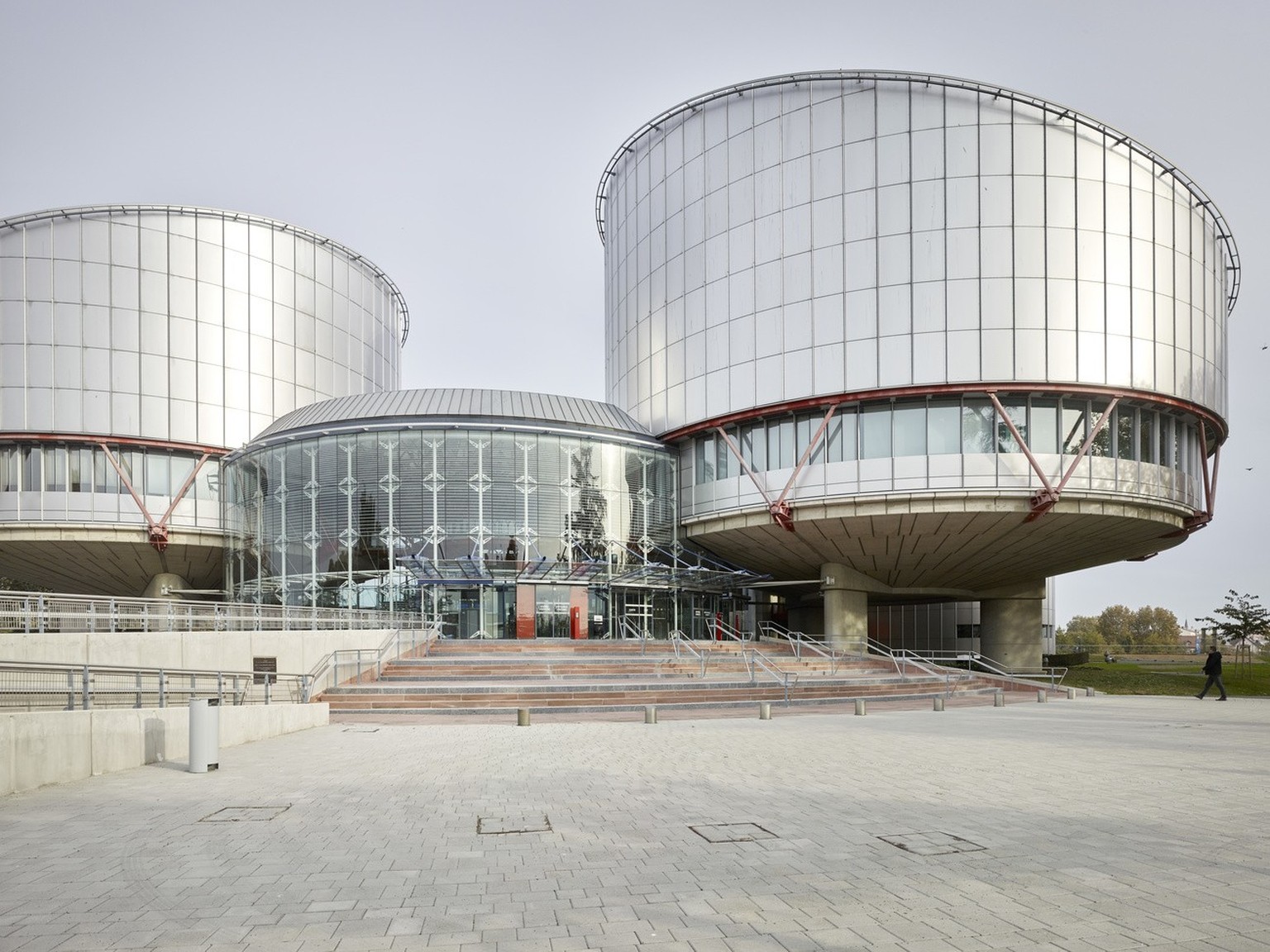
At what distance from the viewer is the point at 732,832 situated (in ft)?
31.0

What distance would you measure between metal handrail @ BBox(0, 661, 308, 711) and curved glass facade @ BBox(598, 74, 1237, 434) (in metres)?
25.5

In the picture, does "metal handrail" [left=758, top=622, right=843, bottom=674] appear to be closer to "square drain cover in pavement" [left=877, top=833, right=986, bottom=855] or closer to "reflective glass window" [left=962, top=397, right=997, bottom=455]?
"reflective glass window" [left=962, top=397, right=997, bottom=455]

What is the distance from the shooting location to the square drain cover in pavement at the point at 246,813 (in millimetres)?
10039

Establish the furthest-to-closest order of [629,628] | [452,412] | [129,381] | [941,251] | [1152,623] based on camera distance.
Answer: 1. [1152,623]
2. [129,381]
3. [629,628]
4. [452,412]
5. [941,251]

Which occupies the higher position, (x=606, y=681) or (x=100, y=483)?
(x=100, y=483)

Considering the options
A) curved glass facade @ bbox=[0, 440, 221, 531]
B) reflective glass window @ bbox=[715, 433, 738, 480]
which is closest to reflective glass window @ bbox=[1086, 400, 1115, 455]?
reflective glass window @ bbox=[715, 433, 738, 480]

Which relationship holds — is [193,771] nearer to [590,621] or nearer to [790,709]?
[790,709]

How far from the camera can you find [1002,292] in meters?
37.3

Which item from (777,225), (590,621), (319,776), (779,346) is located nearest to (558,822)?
(319,776)

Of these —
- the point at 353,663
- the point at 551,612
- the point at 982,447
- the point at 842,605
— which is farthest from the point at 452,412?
the point at 982,447

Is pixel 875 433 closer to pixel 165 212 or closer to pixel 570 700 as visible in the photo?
pixel 570 700

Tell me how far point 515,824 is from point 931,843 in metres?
4.25

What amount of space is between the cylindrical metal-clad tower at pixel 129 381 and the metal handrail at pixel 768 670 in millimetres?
33264

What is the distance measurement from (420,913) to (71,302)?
54.6 meters
